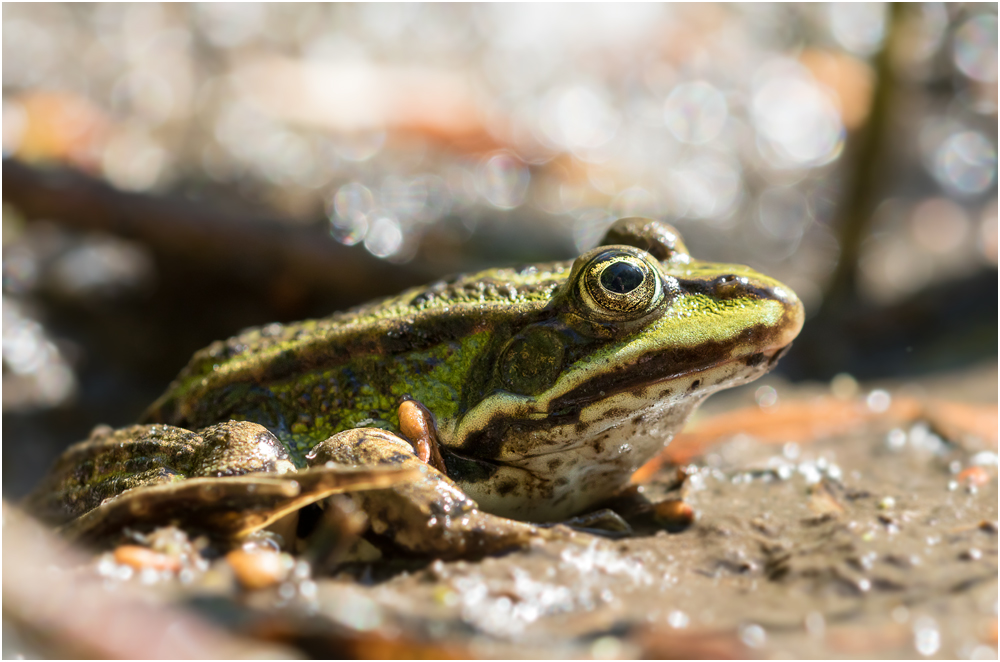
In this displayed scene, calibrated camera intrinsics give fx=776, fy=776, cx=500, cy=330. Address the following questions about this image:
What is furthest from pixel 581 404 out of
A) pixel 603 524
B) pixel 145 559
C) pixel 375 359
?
pixel 145 559

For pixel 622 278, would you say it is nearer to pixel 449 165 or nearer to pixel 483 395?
pixel 483 395

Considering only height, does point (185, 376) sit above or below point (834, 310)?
below

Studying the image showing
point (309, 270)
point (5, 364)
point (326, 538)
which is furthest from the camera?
point (309, 270)

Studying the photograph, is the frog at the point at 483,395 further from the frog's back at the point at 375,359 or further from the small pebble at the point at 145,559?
the small pebble at the point at 145,559

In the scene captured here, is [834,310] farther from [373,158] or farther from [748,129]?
[373,158]

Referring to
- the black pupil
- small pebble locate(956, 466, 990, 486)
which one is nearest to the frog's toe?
the black pupil

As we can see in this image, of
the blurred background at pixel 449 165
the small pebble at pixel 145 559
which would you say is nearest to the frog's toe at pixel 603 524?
the small pebble at pixel 145 559

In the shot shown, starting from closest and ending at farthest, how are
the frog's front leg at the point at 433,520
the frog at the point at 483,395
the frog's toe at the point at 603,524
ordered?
the frog's front leg at the point at 433,520 < the frog at the point at 483,395 < the frog's toe at the point at 603,524

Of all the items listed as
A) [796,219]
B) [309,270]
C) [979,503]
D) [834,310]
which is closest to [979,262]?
[834,310]
